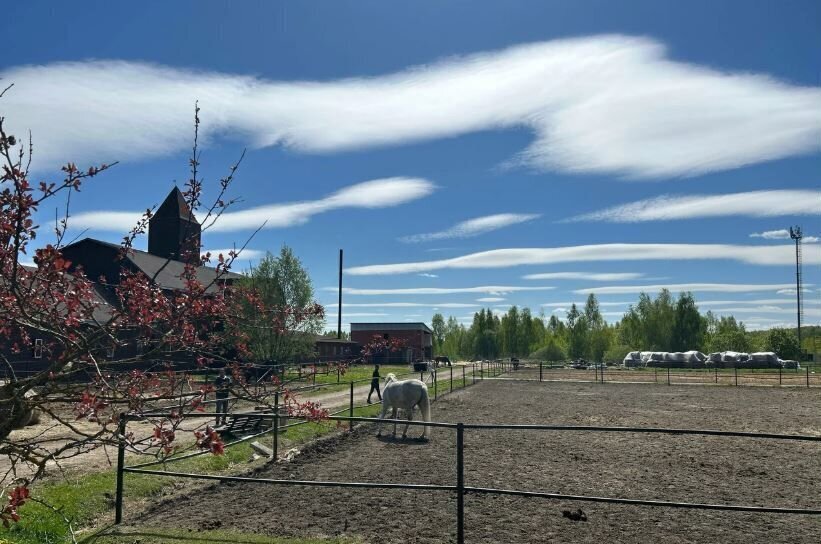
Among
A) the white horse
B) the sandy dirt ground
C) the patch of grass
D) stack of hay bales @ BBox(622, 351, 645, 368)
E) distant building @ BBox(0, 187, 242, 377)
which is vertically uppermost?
distant building @ BBox(0, 187, 242, 377)

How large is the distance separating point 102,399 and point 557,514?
21.3 ft

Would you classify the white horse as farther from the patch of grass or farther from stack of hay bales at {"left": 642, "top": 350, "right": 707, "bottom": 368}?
stack of hay bales at {"left": 642, "top": 350, "right": 707, "bottom": 368}

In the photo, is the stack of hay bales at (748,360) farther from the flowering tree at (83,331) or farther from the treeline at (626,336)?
the flowering tree at (83,331)

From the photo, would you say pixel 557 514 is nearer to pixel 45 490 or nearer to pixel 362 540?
pixel 362 540

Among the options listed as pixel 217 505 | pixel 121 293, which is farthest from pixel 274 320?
pixel 217 505

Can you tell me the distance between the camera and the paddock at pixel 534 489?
298 inches

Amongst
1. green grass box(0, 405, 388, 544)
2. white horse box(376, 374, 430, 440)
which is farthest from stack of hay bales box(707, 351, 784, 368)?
green grass box(0, 405, 388, 544)

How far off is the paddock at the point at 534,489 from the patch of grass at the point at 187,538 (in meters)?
0.31

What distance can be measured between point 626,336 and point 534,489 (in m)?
114

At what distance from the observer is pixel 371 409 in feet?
68.8

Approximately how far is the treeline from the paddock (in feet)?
252

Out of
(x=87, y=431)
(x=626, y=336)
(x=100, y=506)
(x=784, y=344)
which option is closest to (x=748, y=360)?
(x=784, y=344)

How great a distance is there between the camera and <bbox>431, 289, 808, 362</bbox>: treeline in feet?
290

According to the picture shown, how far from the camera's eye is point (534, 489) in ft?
31.1
